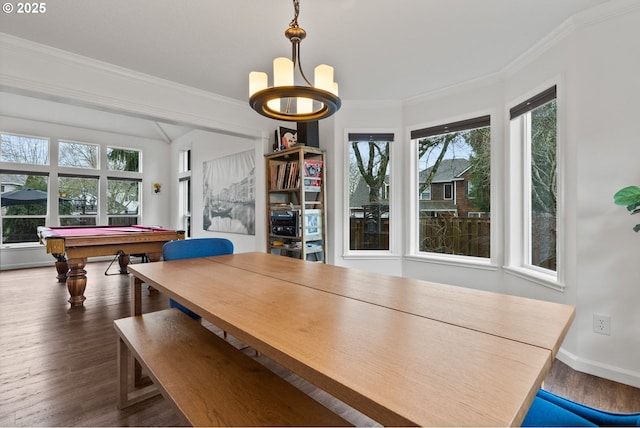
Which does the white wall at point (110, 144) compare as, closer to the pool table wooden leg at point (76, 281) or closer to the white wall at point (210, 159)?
the white wall at point (210, 159)

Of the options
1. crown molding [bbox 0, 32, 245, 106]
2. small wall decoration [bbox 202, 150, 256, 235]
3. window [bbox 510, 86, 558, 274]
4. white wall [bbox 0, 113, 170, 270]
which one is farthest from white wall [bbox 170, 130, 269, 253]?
window [bbox 510, 86, 558, 274]

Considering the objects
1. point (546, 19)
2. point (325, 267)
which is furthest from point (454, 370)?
point (546, 19)

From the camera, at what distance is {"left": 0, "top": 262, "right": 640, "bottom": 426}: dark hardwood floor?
5.41ft

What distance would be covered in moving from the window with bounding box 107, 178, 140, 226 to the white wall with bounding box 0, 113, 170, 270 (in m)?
0.16

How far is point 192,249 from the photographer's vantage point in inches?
93.9

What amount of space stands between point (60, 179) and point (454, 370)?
7871mm

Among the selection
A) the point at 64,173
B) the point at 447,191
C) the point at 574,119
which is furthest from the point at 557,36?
the point at 64,173

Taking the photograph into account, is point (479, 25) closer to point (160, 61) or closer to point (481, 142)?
point (481, 142)

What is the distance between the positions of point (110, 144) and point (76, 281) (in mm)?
4391

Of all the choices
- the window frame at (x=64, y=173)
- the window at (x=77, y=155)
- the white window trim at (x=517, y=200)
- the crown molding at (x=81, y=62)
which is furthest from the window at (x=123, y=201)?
Answer: the white window trim at (x=517, y=200)

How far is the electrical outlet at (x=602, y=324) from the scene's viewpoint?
6.78 feet

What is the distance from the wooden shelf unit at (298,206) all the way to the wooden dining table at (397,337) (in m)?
1.96

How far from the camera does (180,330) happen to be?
1.76 meters

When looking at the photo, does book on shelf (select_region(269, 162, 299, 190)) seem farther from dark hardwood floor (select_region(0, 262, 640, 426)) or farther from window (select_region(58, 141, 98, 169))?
window (select_region(58, 141, 98, 169))
